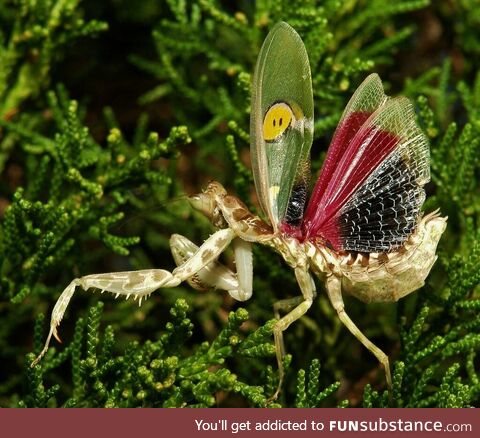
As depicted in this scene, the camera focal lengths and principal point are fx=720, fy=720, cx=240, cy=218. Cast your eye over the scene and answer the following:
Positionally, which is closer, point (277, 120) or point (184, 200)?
point (277, 120)

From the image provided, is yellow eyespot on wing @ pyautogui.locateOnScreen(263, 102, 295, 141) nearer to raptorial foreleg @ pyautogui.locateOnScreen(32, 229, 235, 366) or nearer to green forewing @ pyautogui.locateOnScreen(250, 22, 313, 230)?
green forewing @ pyautogui.locateOnScreen(250, 22, 313, 230)

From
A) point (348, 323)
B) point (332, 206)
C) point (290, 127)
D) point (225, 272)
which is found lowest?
point (348, 323)

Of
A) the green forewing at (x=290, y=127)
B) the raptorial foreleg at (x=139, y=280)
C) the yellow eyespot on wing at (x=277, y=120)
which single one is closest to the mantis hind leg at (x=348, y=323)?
the green forewing at (x=290, y=127)

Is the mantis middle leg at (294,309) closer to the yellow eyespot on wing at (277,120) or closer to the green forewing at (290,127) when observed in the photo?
the green forewing at (290,127)

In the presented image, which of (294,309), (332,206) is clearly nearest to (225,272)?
(294,309)

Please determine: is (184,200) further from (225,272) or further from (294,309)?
(294,309)

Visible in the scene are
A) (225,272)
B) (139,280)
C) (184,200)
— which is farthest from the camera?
(184,200)

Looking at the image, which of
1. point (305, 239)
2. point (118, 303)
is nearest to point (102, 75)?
point (118, 303)

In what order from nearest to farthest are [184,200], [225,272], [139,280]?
[139,280], [225,272], [184,200]
